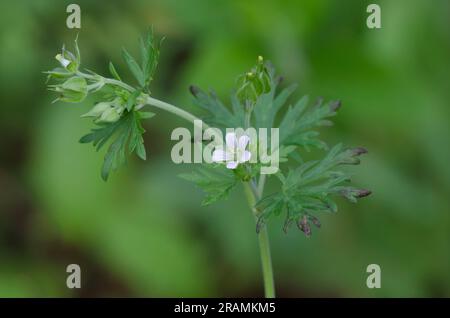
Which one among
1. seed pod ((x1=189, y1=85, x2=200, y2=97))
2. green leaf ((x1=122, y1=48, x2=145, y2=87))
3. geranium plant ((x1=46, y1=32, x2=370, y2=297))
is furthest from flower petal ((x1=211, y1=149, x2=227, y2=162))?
seed pod ((x1=189, y1=85, x2=200, y2=97))

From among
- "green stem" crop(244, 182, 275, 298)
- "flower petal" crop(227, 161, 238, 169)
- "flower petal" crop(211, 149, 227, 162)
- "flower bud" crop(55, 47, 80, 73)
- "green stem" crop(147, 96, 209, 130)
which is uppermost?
"flower bud" crop(55, 47, 80, 73)

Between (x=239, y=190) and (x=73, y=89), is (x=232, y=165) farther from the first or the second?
(x=239, y=190)

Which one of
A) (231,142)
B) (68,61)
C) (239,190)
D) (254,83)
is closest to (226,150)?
(231,142)

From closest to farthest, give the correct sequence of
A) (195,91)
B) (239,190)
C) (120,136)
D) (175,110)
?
1. (175,110)
2. (120,136)
3. (195,91)
4. (239,190)

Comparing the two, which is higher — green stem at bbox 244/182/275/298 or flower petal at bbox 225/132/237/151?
flower petal at bbox 225/132/237/151

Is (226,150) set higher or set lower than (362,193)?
higher

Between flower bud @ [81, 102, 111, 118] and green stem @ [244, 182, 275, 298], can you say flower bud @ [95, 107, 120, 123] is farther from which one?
green stem @ [244, 182, 275, 298]

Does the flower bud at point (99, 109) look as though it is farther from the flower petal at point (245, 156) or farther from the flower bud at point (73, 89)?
the flower petal at point (245, 156)

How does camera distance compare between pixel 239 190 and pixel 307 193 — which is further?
pixel 239 190
